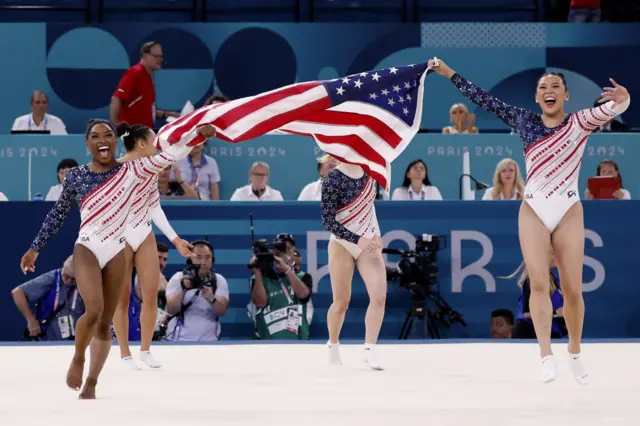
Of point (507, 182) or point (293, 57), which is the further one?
point (293, 57)

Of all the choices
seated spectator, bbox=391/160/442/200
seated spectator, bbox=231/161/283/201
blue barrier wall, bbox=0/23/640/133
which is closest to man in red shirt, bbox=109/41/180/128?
seated spectator, bbox=231/161/283/201

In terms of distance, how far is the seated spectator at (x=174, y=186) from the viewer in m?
11.0

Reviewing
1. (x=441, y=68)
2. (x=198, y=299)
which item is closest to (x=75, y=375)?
(x=441, y=68)

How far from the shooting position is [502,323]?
10.4m

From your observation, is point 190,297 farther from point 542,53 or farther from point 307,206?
point 542,53

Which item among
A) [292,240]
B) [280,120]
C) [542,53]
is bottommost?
[292,240]

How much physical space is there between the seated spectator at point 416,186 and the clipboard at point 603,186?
149 cm

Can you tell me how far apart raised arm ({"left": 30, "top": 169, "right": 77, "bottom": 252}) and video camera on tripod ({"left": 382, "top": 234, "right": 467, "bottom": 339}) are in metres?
4.31

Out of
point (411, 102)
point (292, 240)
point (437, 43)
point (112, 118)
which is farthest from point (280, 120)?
point (437, 43)

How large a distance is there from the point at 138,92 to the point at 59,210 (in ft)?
17.5

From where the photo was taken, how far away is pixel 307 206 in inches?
417

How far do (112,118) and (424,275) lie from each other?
12.0 feet

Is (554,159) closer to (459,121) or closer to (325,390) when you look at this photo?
(325,390)

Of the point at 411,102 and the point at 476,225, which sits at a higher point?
the point at 411,102
